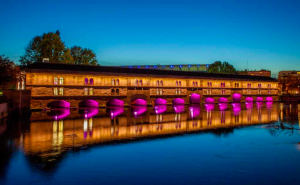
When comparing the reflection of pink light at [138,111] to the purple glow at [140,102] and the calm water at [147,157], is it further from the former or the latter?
the calm water at [147,157]

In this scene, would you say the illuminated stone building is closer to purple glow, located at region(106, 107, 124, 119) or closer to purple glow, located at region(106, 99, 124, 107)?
purple glow, located at region(106, 99, 124, 107)

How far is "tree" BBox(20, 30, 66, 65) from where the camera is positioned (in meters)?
70.3

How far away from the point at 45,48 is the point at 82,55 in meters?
13.2

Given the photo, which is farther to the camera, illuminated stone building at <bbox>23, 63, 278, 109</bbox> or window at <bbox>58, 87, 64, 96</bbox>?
window at <bbox>58, 87, 64, 96</bbox>

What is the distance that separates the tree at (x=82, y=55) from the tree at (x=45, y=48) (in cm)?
917

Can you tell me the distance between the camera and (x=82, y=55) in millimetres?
81875

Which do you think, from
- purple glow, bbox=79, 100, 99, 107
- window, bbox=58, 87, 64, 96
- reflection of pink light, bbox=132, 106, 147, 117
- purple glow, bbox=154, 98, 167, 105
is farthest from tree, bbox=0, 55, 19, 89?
purple glow, bbox=154, 98, 167, 105

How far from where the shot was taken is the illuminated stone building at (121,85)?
5112cm

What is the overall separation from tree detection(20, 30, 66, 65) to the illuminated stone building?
16.5 meters

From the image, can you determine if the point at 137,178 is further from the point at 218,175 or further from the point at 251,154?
the point at 251,154

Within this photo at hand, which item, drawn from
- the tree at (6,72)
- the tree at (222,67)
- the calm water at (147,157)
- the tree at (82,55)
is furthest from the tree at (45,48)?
the tree at (222,67)

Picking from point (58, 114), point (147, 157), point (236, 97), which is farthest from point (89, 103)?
point (236, 97)

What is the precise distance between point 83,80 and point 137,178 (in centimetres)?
4539

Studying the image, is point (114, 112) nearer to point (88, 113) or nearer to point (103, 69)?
point (88, 113)
